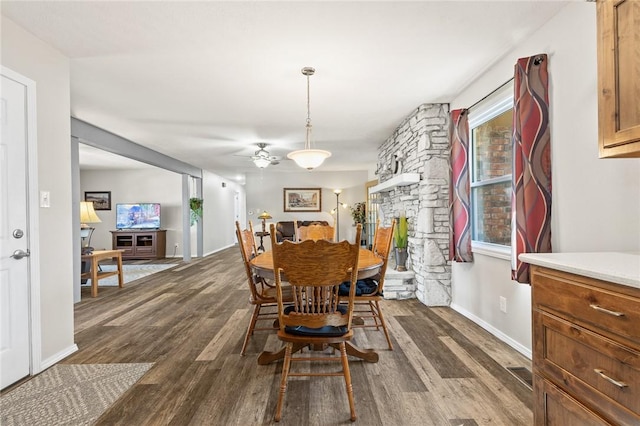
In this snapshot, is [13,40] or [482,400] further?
[13,40]

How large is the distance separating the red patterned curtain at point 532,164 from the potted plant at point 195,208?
689 cm

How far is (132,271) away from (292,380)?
18.1 feet

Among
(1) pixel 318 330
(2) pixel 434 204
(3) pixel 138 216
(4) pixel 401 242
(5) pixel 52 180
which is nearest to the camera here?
(1) pixel 318 330

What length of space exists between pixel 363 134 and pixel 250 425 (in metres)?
4.41

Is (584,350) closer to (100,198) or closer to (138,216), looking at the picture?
(138,216)

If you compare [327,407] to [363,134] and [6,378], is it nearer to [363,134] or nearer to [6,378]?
[6,378]

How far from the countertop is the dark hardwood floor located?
923 mm

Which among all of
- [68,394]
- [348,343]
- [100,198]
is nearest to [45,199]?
[68,394]

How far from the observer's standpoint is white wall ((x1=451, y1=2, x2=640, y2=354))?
1691 mm

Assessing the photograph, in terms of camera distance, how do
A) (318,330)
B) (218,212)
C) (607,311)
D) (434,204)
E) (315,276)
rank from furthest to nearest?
1. (218,212)
2. (434,204)
3. (318,330)
4. (315,276)
5. (607,311)

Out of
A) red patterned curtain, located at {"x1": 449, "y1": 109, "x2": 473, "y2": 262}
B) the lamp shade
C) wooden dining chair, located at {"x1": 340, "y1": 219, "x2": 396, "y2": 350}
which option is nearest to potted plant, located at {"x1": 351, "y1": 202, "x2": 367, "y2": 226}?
red patterned curtain, located at {"x1": 449, "y1": 109, "x2": 473, "y2": 262}

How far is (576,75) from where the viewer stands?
1972 mm

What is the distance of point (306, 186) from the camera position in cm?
986

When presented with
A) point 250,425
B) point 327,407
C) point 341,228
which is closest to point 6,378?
point 250,425
